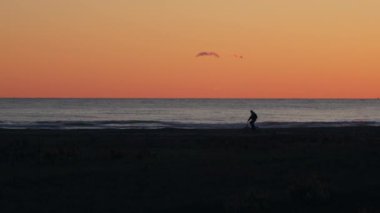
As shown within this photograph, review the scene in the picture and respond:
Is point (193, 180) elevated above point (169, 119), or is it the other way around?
point (169, 119)

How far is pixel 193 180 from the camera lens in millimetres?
18188

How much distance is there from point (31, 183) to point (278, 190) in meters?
6.17

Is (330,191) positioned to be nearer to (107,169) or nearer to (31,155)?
(107,169)

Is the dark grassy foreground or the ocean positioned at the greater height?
the ocean

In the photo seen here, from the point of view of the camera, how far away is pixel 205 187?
56.6 ft

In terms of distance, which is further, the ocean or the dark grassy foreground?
the ocean

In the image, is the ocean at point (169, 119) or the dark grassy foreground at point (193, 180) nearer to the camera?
the dark grassy foreground at point (193, 180)

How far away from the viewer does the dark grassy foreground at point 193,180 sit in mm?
15141

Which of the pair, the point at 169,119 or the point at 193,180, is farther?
the point at 169,119

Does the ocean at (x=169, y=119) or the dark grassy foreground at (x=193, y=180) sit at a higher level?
the ocean at (x=169, y=119)

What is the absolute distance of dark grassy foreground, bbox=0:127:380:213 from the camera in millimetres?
15141

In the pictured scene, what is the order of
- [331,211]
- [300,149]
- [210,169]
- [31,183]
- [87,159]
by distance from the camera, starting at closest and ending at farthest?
[331,211], [31,183], [210,169], [87,159], [300,149]

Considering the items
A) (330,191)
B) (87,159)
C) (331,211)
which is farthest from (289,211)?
(87,159)

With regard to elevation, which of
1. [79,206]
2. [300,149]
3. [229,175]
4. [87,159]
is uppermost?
[300,149]
